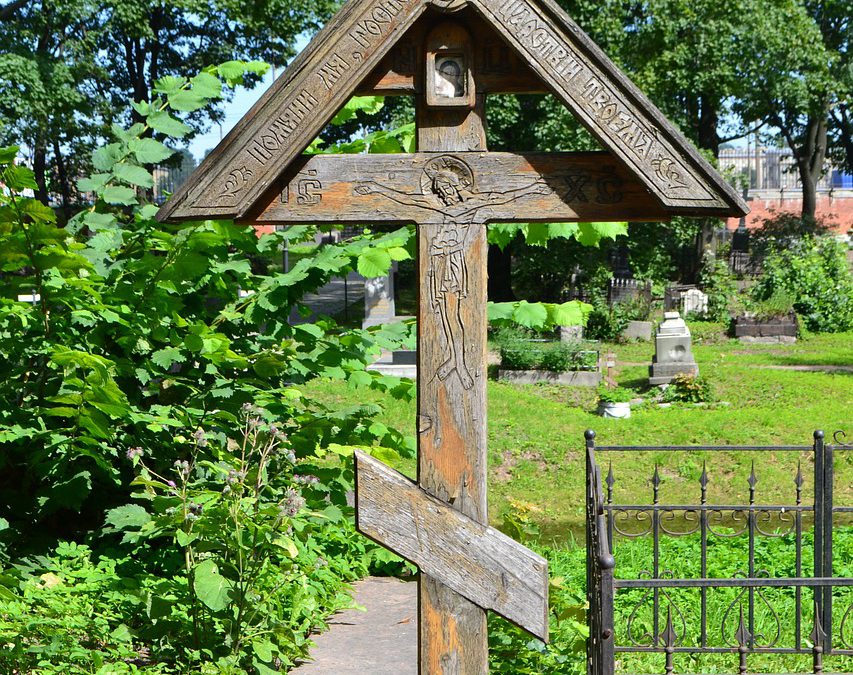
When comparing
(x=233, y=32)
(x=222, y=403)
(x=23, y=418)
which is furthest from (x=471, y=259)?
(x=233, y=32)

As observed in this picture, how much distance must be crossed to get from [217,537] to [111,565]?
1.09 metres

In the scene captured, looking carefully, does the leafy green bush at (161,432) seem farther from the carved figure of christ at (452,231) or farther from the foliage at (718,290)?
the foliage at (718,290)

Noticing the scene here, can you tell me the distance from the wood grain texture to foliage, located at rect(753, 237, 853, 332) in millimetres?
19751

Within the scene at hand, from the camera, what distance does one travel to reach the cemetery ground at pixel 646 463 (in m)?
5.95

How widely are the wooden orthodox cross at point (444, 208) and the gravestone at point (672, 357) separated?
12.6 meters

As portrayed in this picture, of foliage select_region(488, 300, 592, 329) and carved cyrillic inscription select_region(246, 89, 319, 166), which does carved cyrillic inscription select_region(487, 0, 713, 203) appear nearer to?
carved cyrillic inscription select_region(246, 89, 319, 166)

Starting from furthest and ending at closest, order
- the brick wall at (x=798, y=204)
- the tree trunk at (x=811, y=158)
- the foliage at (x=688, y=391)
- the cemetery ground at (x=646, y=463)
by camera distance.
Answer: the brick wall at (x=798, y=204)
the tree trunk at (x=811, y=158)
the foliage at (x=688, y=391)
the cemetery ground at (x=646, y=463)

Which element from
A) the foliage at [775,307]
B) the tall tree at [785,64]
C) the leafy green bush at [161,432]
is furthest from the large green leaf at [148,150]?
the tall tree at [785,64]

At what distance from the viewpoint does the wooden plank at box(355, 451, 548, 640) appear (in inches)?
127

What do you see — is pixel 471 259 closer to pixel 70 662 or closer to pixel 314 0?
pixel 70 662

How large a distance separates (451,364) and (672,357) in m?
12.9

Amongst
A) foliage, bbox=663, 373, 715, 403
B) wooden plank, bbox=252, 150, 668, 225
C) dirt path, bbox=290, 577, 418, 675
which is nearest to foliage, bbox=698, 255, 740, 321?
foliage, bbox=663, 373, 715, 403

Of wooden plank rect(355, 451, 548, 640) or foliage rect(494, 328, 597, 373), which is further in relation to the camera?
foliage rect(494, 328, 597, 373)

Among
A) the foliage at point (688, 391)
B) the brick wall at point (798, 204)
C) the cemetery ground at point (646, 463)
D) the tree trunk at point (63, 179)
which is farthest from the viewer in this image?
the brick wall at point (798, 204)
